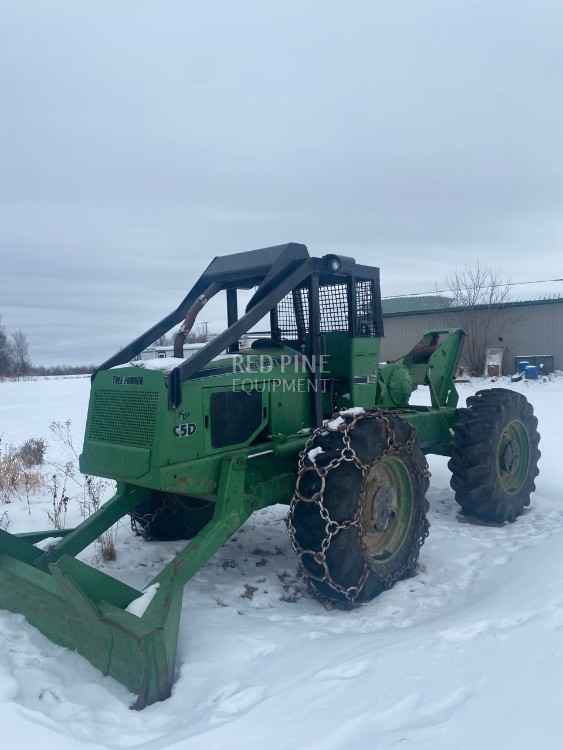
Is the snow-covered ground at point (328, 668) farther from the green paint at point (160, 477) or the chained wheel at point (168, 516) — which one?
the chained wheel at point (168, 516)

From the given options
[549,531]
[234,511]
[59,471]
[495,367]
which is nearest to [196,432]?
[234,511]

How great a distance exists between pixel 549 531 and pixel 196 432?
355cm

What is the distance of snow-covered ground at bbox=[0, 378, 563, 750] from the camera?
103 inches

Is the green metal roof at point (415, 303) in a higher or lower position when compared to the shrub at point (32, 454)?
higher

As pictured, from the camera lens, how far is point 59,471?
28.3 ft

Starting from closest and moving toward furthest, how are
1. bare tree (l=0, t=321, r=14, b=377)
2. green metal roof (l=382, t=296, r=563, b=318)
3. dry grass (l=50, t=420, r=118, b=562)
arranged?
dry grass (l=50, t=420, r=118, b=562), green metal roof (l=382, t=296, r=563, b=318), bare tree (l=0, t=321, r=14, b=377)

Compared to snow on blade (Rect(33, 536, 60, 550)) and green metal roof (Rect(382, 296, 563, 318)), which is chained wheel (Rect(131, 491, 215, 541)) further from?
green metal roof (Rect(382, 296, 563, 318))

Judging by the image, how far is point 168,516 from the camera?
5.77 m

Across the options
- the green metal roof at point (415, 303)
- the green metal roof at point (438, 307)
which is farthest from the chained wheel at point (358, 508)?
the green metal roof at point (415, 303)

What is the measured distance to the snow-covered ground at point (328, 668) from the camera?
2.62 m

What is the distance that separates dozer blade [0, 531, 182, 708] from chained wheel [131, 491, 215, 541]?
1.52 m

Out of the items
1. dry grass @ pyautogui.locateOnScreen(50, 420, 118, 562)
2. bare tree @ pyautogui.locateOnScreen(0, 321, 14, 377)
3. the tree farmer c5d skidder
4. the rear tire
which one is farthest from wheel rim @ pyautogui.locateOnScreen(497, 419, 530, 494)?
bare tree @ pyautogui.locateOnScreen(0, 321, 14, 377)

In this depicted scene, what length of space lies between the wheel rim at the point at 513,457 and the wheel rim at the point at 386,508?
6.02 ft

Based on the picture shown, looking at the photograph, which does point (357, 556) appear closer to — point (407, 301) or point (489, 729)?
point (489, 729)
